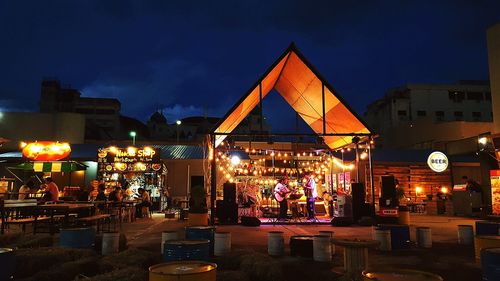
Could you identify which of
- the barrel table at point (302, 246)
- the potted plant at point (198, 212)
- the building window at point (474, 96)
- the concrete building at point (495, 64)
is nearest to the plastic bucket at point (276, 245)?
the barrel table at point (302, 246)

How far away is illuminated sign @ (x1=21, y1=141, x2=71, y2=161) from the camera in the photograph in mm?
16531

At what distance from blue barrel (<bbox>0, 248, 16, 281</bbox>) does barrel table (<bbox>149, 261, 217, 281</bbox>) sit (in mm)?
2424

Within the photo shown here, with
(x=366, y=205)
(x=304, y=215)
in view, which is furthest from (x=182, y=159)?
(x=366, y=205)

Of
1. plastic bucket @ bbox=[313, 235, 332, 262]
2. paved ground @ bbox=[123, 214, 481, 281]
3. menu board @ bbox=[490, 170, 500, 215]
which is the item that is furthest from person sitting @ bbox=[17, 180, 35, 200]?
menu board @ bbox=[490, 170, 500, 215]

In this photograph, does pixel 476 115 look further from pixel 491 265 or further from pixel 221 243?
pixel 491 265

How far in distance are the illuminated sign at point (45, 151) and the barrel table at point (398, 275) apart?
1639 centimetres

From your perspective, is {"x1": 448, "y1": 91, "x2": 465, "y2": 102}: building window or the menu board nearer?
the menu board

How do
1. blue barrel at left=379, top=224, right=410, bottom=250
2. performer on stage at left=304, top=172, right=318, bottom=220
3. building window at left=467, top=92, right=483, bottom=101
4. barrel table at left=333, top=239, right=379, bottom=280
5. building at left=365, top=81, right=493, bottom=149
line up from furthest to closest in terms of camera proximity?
1. building window at left=467, top=92, right=483, bottom=101
2. building at left=365, top=81, right=493, bottom=149
3. performer on stage at left=304, top=172, right=318, bottom=220
4. blue barrel at left=379, top=224, right=410, bottom=250
5. barrel table at left=333, top=239, right=379, bottom=280

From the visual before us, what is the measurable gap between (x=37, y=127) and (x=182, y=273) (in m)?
26.7

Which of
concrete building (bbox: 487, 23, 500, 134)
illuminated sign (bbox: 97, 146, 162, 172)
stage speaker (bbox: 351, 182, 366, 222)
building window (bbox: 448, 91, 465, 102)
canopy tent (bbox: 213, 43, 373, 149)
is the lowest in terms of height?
stage speaker (bbox: 351, 182, 366, 222)

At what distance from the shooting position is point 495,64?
18.7 metres

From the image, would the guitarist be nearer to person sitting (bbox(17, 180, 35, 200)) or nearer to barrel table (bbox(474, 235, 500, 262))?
barrel table (bbox(474, 235, 500, 262))

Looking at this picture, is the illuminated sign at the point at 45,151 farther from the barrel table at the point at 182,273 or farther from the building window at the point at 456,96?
the building window at the point at 456,96

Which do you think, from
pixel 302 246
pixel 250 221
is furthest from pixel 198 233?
pixel 250 221
